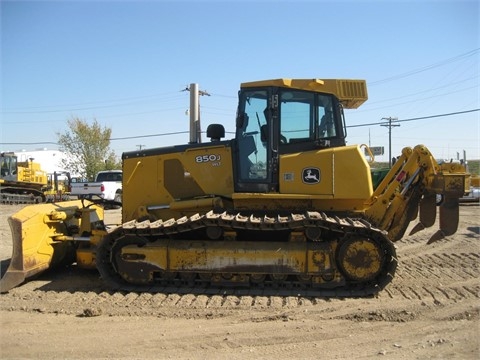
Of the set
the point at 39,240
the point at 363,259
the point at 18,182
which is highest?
the point at 18,182

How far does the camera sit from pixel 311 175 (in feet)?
21.3

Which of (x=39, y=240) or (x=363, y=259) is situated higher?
(x=39, y=240)

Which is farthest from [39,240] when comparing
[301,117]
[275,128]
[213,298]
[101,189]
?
[101,189]

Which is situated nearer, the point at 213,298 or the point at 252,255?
the point at 213,298

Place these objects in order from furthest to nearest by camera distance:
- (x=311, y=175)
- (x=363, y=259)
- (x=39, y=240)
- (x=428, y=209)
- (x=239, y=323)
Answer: (x=428, y=209) → (x=39, y=240) → (x=311, y=175) → (x=363, y=259) → (x=239, y=323)

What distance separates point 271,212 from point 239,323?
2042 mm

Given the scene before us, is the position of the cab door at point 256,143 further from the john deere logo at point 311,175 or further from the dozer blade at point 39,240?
the dozer blade at point 39,240

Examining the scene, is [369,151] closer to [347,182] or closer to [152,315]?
[347,182]

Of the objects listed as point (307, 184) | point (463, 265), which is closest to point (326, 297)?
point (307, 184)

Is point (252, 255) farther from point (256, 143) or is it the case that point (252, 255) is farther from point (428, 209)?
point (428, 209)

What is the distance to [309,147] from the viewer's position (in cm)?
666

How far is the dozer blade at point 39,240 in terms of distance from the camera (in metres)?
6.62

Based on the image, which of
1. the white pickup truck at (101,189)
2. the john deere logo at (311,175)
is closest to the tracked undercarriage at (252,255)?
the john deere logo at (311,175)

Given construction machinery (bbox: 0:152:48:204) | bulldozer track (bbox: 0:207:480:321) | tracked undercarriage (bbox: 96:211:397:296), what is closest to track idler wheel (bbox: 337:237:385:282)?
tracked undercarriage (bbox: 96:211:397:296)
